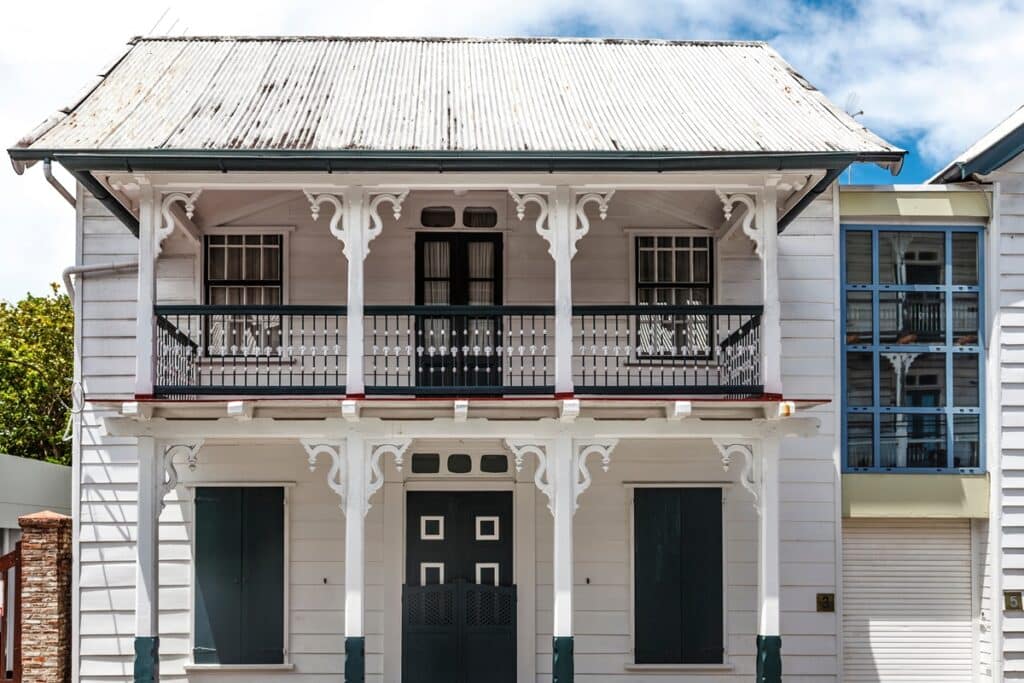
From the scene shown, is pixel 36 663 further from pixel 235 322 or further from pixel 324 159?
pixel 324 159

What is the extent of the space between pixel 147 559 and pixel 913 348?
9.19m

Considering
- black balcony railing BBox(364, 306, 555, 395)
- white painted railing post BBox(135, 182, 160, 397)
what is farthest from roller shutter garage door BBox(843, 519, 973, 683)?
white painted railing post BBox(135, 182, 160, 397)

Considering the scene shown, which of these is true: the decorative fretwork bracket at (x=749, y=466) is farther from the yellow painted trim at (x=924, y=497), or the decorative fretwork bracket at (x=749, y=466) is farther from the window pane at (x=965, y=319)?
the window pane at (x=965, y=319)

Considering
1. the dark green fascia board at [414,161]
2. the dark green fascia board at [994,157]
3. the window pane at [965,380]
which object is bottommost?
the window pane at [965,380]

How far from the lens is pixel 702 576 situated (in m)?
14.4

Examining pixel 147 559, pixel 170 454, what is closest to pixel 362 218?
pixel 170 454

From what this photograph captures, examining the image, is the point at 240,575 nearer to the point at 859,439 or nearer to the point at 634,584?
the point at 634,584

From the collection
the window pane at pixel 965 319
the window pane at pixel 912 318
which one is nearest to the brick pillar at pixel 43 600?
the window pane at pixel 912 318

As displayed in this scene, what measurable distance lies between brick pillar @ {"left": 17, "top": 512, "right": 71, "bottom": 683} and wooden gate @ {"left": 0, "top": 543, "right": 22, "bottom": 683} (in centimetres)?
7

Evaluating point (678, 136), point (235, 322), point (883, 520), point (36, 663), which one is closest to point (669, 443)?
point (883, 520)

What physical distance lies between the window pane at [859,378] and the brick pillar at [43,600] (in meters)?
9.55

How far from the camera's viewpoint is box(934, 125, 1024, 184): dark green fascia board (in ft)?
46.8

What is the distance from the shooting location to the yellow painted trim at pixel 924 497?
1448 cm

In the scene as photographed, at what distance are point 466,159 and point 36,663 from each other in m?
7.80
